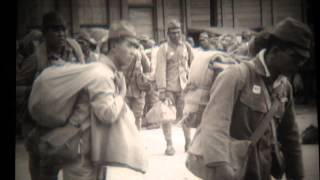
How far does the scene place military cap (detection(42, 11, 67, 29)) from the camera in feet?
12.8

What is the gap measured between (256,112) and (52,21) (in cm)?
180

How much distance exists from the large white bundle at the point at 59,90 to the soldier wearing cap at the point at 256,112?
0.98 meters

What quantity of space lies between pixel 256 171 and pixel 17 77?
6.93 ft

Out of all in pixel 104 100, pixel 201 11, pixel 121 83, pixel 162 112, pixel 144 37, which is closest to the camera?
pixel 104 100

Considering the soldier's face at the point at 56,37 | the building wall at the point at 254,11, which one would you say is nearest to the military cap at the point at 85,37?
the soldier's face at the point at 56,37

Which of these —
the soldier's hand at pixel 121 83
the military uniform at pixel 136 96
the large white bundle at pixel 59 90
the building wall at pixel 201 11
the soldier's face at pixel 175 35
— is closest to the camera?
Answer: the large white bundle at pixel 59 90

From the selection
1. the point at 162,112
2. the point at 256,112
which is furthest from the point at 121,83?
the point at 256,112

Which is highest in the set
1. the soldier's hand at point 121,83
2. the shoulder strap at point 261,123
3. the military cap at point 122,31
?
the military cap at point 122,31

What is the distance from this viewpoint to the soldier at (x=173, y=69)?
13.6 feet

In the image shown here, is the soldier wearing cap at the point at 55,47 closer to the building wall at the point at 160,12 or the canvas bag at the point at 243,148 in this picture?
the building wall at the point at 160,12

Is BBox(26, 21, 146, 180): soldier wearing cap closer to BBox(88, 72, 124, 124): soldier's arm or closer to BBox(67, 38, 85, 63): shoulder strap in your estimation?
BBox(88, 72, 124, 124): soldier's arm

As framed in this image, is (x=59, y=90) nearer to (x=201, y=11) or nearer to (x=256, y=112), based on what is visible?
(x=201, y=11)

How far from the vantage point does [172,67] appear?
13.8 ft

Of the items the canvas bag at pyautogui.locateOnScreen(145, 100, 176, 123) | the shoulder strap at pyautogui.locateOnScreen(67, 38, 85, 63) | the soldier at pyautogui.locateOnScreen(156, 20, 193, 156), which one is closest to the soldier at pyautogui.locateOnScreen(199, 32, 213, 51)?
the soldier at pyautogui.locateOnScreen(156, 20, 193, 156)
